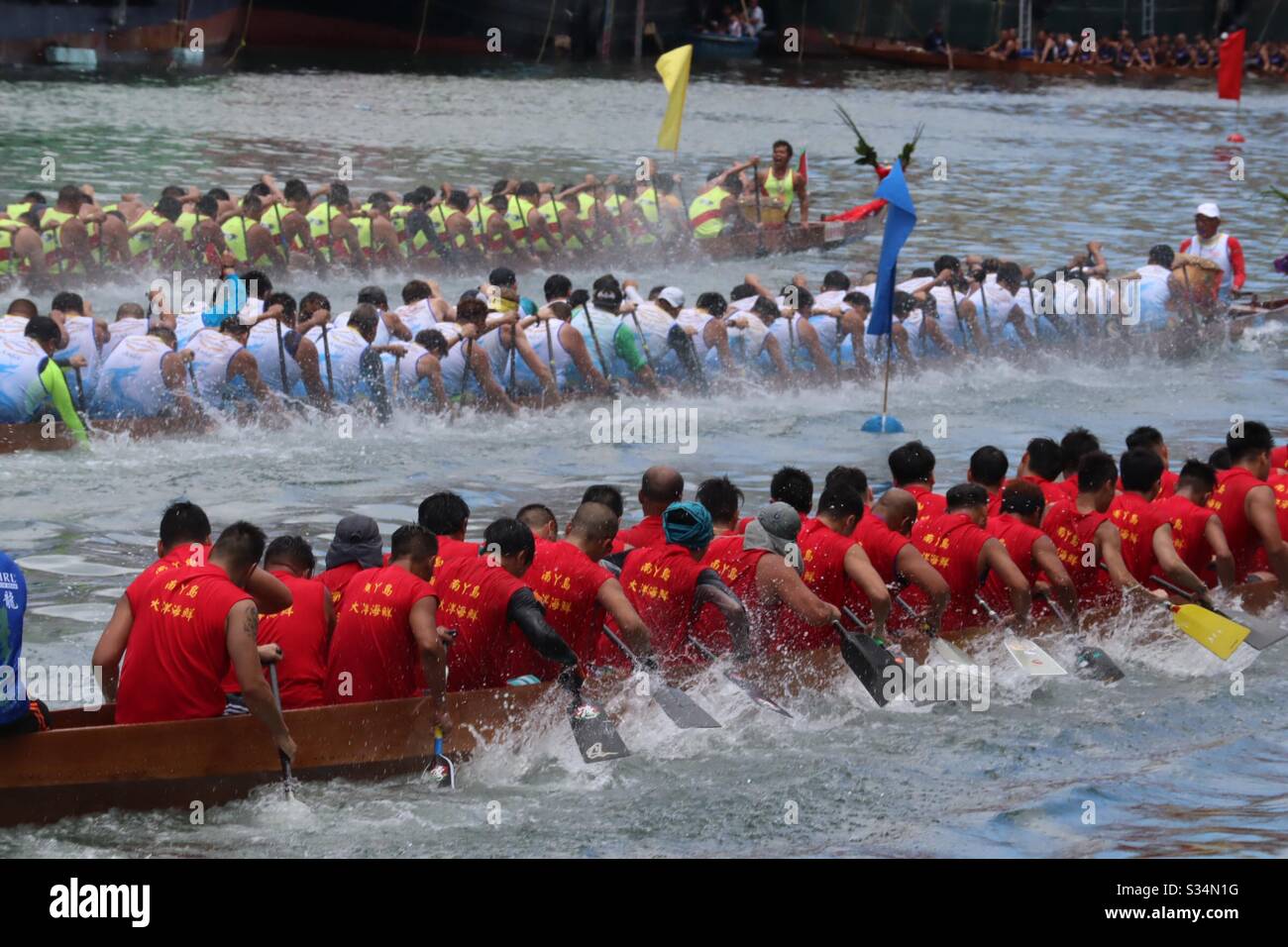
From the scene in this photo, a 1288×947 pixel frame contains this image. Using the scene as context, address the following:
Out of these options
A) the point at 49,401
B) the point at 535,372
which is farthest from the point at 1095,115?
the point at 49,401

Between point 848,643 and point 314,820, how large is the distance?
301cm

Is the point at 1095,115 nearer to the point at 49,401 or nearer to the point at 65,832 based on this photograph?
the point at 49,401

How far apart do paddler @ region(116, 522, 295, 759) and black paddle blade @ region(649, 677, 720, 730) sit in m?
1.87

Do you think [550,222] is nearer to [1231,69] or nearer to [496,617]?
[496,617]

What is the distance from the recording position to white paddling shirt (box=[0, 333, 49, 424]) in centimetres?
1416

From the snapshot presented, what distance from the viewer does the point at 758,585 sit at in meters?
9.71

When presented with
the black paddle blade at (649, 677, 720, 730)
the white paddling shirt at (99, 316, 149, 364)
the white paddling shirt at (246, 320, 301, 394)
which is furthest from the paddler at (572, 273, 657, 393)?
the black paddle blade at (649, 677, 720, 730)

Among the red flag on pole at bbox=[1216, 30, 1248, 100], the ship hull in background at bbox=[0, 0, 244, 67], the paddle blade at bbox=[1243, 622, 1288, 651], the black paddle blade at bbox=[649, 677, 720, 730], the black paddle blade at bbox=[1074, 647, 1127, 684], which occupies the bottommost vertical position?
the black paddle blade at bbox=[1074, 647, 1127, 684]

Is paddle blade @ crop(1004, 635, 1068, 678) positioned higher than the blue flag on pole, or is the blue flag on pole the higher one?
the blue flag on pole

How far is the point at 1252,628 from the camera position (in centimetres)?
1113

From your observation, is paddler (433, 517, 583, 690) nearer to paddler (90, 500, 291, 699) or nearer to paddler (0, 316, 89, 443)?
paddler (90, 500, 291, 699)

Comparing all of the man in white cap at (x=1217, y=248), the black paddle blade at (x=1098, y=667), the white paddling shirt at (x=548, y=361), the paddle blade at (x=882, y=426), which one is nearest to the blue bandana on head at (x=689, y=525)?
the black paddle blade at (x=1098, y=667)

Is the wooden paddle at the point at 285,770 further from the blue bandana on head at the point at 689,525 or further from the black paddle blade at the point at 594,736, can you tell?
the blue bandana on head at the point at 689,525

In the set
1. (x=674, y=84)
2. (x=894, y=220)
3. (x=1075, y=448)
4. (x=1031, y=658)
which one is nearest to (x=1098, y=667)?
(x=1031, y=658)
